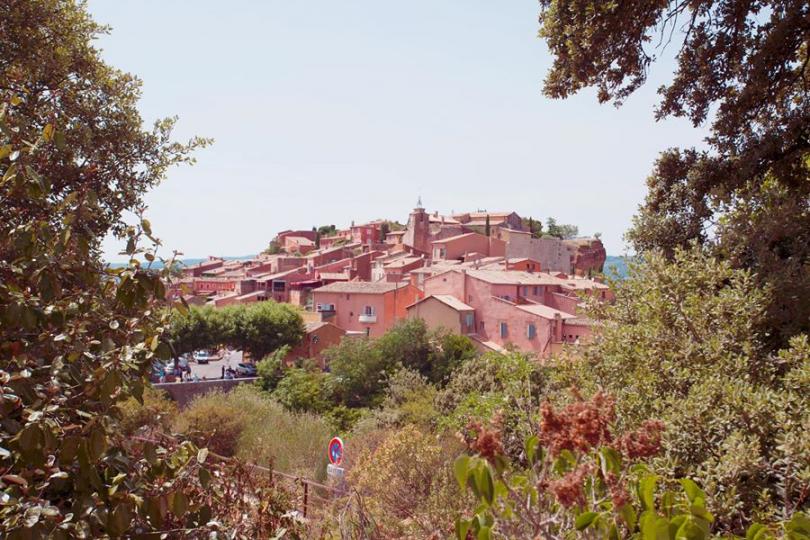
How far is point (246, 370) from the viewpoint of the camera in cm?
3725

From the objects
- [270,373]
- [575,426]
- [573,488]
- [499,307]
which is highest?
[499,307]

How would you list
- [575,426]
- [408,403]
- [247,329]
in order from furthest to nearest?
1. [247,329]
2. [408,403]
3. [575,426]

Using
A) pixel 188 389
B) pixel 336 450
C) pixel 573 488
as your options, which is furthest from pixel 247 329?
pixel 573 488

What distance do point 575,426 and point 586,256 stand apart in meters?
64.4

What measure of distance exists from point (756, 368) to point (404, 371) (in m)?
22.2

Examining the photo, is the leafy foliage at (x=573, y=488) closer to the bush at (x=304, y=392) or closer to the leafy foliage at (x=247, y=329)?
the bush at (x=304, y=392)

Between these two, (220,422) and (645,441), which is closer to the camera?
(645,441)

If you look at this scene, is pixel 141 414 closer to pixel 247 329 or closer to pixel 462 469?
pixel 462 469

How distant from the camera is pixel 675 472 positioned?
4.51m

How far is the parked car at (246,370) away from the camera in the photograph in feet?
120

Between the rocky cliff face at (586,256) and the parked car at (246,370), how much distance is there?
108ft

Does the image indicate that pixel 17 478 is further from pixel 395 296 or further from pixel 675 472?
pixel 395 296

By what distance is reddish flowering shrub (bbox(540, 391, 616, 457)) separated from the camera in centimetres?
225

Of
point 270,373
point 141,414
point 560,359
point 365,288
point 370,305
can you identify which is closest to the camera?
point 560,359
